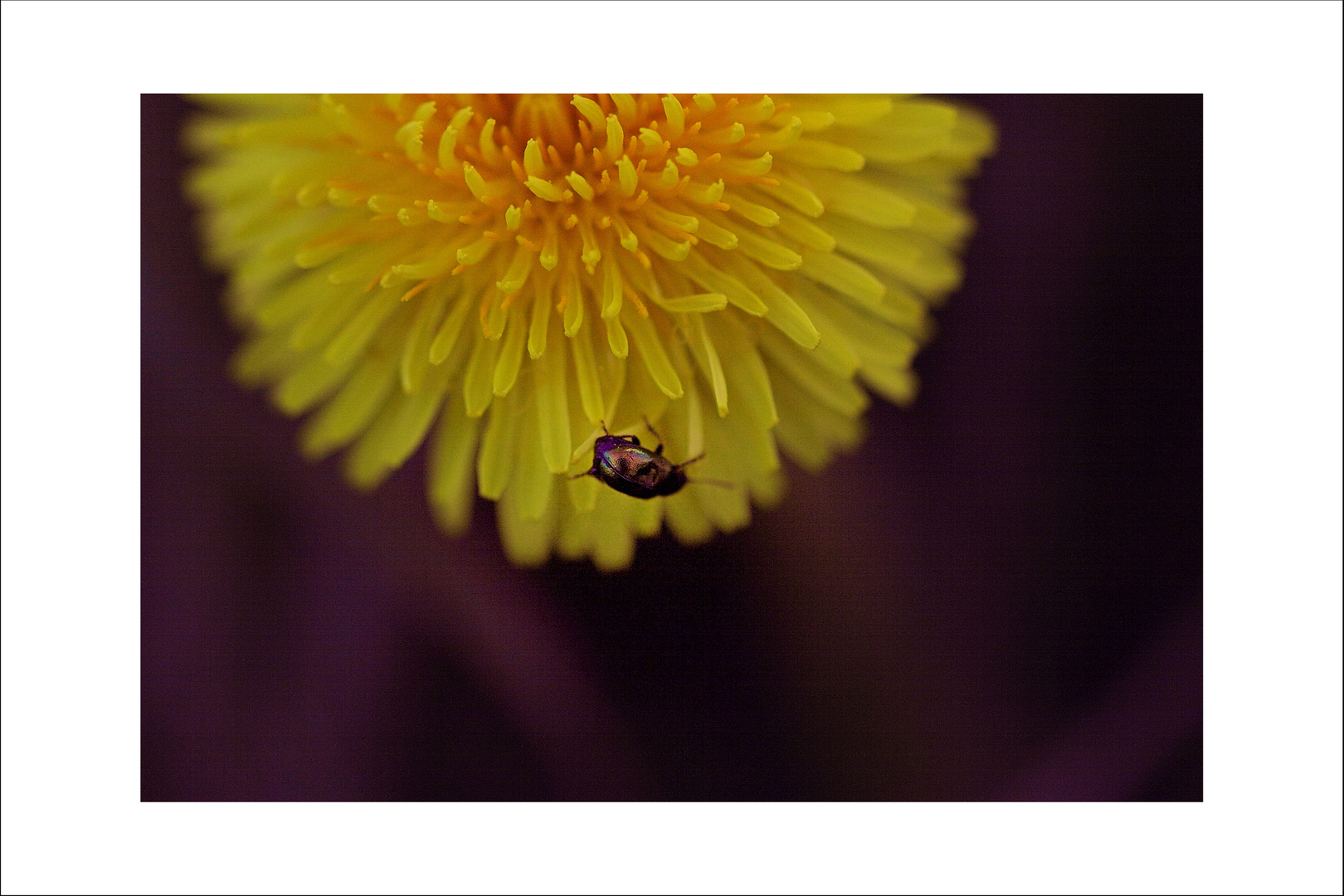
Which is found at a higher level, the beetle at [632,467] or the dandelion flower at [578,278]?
the dandelion flower at [578,278]

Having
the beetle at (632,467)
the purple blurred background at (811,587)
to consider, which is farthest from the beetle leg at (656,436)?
the purple blurred background at (811,587)

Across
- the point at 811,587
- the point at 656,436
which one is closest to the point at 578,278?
the point at 656,436

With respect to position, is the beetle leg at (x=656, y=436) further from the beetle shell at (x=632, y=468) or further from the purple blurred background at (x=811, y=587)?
the purple blurred background at (x=811, y=587)

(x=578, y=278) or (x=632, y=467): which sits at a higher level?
(x=578, y=278)

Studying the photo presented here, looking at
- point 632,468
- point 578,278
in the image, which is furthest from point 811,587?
point 578,278

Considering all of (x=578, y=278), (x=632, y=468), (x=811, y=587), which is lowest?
(x=811, y=587)

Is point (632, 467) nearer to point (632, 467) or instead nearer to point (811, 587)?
point (632, 467)

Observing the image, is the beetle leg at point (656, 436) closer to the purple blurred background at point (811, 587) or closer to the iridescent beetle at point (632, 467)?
the iridescent beetle at point (632, 467)

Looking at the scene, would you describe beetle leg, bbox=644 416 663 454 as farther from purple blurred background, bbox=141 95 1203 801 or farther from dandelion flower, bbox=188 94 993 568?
purple blurred background, bbox=141 95 1203 801
